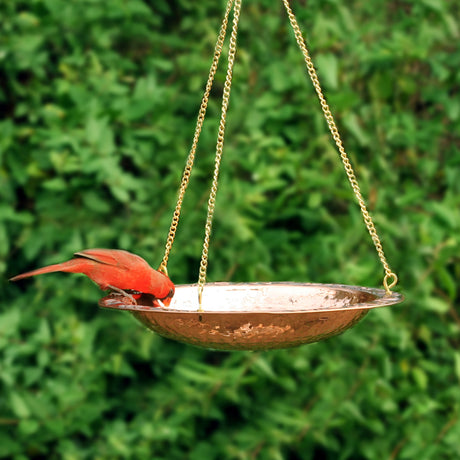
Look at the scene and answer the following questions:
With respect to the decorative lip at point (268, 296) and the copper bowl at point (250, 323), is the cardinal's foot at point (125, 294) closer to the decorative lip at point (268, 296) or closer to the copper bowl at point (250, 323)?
the copper bowl at point (250, 323)

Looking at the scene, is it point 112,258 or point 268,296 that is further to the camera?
point 268,296

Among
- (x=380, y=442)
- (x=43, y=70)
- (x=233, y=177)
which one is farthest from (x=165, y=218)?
(x=380, y=442)

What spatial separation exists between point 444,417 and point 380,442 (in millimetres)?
299

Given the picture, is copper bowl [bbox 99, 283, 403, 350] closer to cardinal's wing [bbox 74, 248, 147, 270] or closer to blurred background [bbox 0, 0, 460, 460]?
cardinal's wing [bbox 74, 248, 147, 270]

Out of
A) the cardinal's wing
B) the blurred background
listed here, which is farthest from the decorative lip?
the blurred background

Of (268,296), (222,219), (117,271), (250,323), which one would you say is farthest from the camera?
(222,219)

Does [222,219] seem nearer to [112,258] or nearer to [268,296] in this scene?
[268,296]

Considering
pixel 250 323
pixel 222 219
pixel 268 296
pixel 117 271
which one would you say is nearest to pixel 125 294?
pixel 117 271

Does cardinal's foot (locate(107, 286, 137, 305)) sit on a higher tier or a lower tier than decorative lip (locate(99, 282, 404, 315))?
higher

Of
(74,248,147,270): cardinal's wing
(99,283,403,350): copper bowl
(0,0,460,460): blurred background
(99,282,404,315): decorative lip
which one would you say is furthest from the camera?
(0,0,460,460): blurred background

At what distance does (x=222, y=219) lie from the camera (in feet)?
9.37

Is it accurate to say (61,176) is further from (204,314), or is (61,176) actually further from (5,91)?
(204,314)

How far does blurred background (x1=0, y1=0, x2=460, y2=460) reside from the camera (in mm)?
2807

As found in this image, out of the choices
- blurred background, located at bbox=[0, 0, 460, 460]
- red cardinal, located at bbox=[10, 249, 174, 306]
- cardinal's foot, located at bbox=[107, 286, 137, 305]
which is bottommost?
blurred background, located at bbox=[0, 0, 460, 460]
